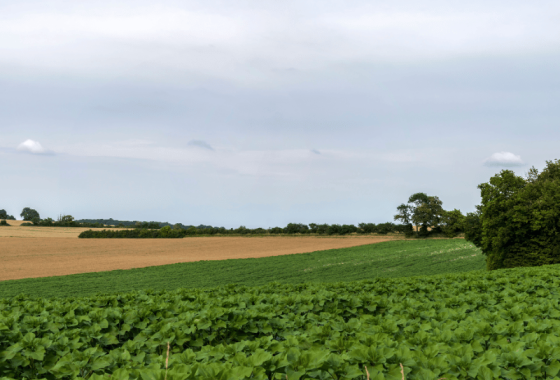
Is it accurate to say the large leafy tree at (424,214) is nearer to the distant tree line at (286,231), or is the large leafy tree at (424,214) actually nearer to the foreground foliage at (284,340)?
the distant tree line at (286,231)

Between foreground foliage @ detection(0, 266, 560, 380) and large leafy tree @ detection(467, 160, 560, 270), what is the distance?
18760mm

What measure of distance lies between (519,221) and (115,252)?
46075mm

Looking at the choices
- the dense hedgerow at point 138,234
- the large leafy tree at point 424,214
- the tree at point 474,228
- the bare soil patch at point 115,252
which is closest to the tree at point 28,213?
the dense hedgerow at point 138,234

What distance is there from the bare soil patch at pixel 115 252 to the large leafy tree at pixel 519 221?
27.8 m

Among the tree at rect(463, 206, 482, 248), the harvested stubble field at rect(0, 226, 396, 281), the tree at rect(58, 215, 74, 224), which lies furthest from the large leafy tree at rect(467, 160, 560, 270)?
the tree at rect(58, 215, 74, 224)

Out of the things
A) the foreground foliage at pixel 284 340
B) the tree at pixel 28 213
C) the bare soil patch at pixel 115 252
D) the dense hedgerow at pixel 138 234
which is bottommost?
the bare soil patch at pixel 115 252

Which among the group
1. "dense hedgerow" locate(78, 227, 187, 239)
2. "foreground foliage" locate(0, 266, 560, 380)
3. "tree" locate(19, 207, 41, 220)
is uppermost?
"tree" locate(19, 207, 41, 220)

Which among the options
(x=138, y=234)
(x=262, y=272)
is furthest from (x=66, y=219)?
(x=262, y=272)

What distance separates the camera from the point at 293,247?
189 feet

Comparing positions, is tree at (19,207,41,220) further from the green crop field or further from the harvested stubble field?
the green crop field

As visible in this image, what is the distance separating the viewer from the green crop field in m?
26.5

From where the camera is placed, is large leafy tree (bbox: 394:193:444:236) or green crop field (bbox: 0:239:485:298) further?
large leafy tree (bbox: 394:193:444:236)

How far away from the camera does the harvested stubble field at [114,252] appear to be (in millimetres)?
37438

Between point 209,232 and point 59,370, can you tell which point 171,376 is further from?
point 209,232
